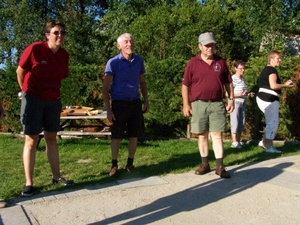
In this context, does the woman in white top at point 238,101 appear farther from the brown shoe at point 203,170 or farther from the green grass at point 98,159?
the brown shoe at point 203,170

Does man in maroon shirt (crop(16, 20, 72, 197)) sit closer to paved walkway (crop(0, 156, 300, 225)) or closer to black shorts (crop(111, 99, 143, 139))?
paved walkway (crop(0, 156, 300, 225))

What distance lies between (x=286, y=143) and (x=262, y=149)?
0.99 metres

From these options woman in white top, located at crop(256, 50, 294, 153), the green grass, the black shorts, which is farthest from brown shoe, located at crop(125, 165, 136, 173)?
woman in white top, located at crop(256, 50, 294, 153)

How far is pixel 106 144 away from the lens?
7.48 meters

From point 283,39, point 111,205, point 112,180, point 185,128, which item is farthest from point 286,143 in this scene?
point 283,39

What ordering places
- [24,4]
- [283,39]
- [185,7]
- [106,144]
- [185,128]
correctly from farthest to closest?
[24,4] → [185,7] → [283,39] → [185,128] → [106,144]

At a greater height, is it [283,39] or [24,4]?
[24,4]

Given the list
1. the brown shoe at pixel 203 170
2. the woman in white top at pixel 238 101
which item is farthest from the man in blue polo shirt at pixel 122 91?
the woman in white top at pixel 238 101

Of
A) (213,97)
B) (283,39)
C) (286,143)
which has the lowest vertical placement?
(286,143)

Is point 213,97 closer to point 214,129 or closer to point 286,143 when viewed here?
point 214,129

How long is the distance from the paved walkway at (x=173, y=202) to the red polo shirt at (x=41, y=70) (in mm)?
1124

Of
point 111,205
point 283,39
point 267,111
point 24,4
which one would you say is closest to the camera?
point 111,205

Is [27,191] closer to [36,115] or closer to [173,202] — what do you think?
[36,115]

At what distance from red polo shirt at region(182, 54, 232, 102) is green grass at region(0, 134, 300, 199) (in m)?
1.08
